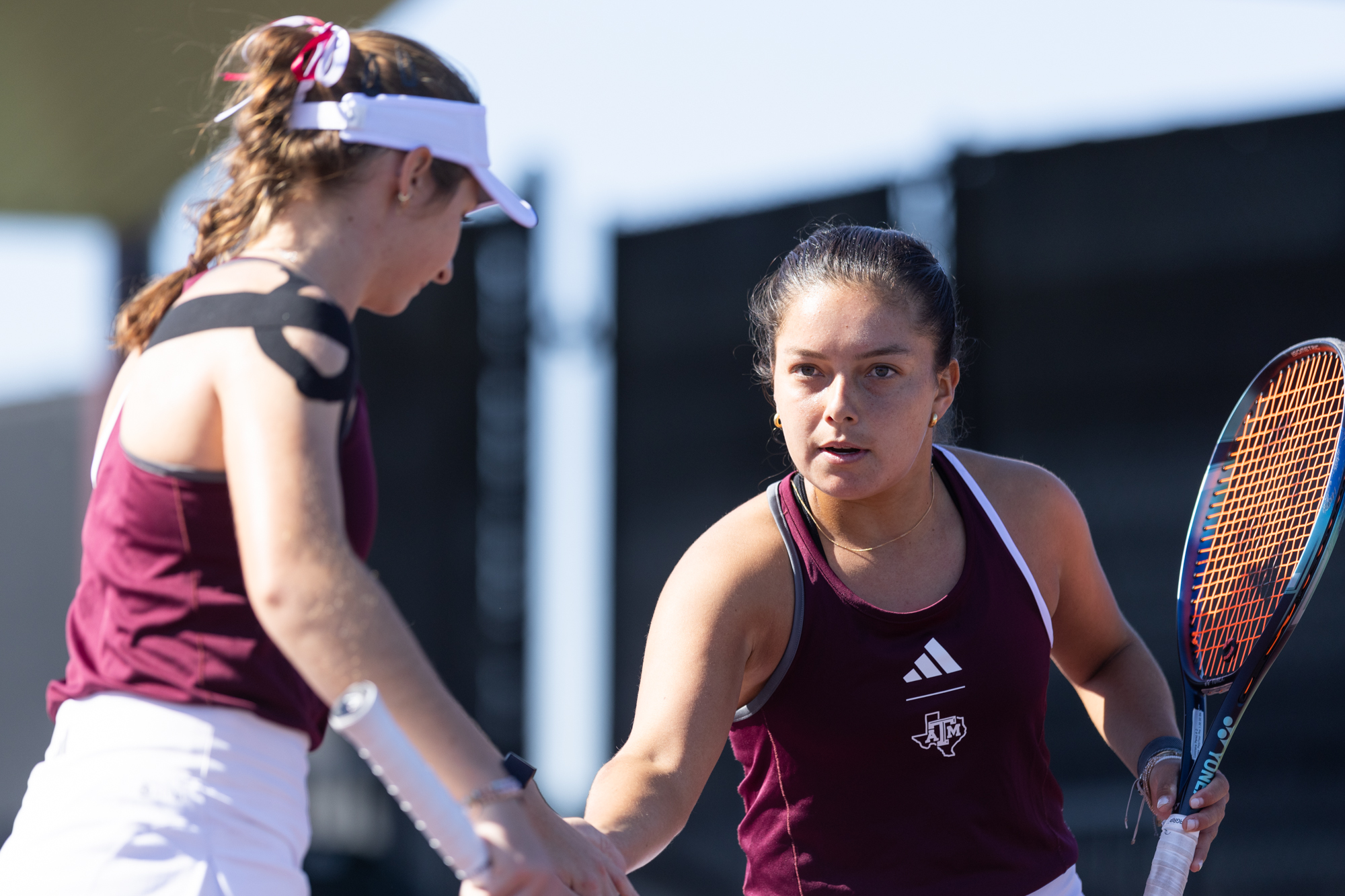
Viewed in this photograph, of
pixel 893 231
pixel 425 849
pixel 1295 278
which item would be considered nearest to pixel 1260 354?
pixel 1295 278

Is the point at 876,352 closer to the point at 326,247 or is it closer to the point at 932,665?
the point at 932,665

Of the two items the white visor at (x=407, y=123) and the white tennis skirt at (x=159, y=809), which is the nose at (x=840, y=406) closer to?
the white visor at (x=407, y=123)

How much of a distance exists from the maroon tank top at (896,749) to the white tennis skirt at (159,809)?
0.85 metres

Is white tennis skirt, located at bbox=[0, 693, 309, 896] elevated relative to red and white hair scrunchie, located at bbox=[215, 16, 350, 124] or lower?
lower

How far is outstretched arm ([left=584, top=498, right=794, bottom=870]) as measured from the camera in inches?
74.5

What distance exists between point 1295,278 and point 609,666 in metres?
2.45

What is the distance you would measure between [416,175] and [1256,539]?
1.67 meters

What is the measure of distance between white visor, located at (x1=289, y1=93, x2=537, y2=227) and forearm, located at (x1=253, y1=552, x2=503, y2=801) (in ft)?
1.62

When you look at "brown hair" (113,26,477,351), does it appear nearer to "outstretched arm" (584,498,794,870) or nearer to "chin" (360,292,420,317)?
"chin" (360,292,420,317)

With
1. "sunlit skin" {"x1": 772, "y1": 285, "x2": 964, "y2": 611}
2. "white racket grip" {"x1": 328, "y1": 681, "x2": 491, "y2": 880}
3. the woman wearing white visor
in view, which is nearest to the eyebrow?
"sunlit skin" {"x1": 772, "y1": 285, "x2": 964, "y2": 611}

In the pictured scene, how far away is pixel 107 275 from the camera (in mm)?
5312

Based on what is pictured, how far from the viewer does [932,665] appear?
6.75 ft

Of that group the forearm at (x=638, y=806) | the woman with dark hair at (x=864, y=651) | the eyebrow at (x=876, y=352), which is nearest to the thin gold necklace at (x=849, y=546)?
the woman with dark hair at (x=864, y=651)

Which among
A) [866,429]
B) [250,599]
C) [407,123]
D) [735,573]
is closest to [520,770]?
[250,599]
